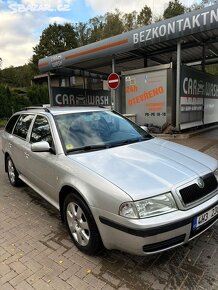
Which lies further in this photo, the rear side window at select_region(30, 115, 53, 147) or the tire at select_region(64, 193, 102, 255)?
the rear side window at select_region(30, 115, 53, 147)

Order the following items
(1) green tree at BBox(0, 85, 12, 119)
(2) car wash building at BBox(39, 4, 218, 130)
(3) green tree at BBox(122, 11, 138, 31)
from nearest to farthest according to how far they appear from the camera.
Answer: (2) car wash building at BBox(39, 4, 218, 130)
(1) green tree at BBox(0, 85, 12, 119)
(3) green tree at BBox(122, 11, 138, 31)

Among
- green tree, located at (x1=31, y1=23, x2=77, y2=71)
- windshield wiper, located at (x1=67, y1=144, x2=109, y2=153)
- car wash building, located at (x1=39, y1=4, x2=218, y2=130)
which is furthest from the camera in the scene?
green tree, located at (x1=31, y1=23, x2=77, y2=71)

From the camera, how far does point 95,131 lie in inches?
144

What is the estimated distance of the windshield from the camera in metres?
3.39

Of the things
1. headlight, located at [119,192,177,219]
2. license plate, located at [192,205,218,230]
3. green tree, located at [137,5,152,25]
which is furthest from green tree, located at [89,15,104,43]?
headlight, located at [119,192,177,219]

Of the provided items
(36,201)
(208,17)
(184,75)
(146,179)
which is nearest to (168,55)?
(184,75)

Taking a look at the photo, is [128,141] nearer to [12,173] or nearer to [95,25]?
[12,173]

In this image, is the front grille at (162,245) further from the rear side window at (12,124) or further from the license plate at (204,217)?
the rear side window at (12,124)

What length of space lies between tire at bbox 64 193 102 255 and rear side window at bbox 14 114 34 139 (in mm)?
1949

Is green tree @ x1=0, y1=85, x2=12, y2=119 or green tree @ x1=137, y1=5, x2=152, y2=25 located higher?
green tree @ x1=137, y1=5, x2=152, y2=25

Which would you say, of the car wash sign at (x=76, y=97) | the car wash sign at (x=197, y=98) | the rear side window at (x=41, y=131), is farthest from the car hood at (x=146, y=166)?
the car wash sign at (x=76, y=97)

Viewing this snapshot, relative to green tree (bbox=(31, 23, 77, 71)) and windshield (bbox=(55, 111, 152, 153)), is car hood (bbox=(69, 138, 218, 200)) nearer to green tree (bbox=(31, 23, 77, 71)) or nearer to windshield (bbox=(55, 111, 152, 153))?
windshield (bbox=(55, 111, 152, 153))

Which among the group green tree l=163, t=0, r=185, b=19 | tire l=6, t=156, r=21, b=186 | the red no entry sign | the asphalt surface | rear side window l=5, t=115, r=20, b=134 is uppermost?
green tree l=163, t=0, r=185, b=19

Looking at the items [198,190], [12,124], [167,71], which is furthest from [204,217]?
[167,71]
